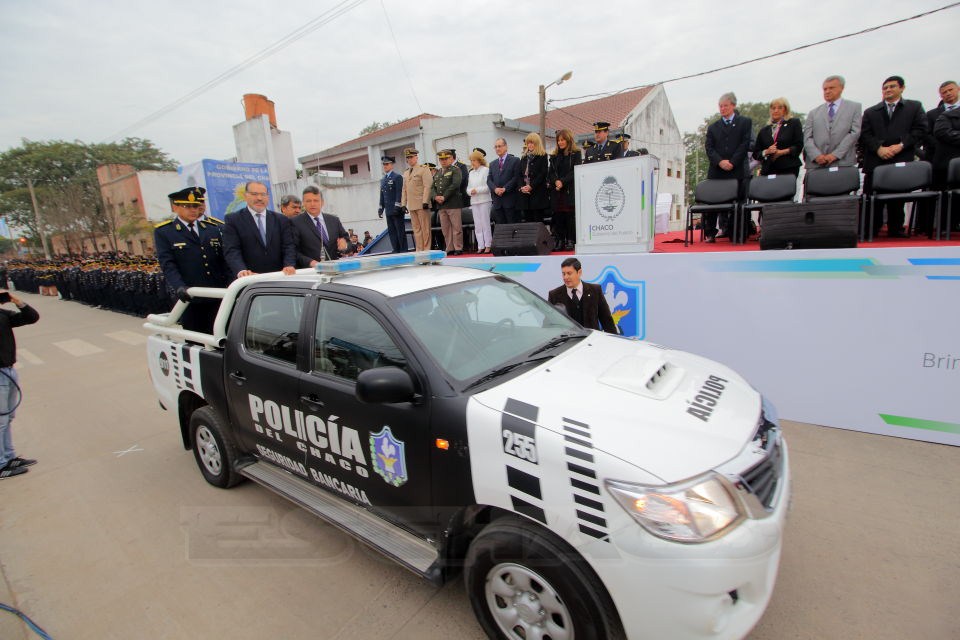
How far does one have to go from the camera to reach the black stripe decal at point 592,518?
164 centimetres

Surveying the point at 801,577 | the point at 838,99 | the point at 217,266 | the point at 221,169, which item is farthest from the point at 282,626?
the point at 221,169

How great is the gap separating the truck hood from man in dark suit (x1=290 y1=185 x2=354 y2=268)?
4.10 metres

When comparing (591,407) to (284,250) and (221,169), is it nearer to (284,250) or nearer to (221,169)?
(284,250)

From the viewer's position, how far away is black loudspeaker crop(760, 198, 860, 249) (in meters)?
3.97

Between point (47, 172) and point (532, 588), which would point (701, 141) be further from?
point (47, 172)

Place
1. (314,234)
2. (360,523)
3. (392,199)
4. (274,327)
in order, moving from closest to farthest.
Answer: (360,523) → (274,327) → (314,234) → (392,199)

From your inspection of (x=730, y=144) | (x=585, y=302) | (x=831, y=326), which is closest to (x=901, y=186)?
(x=730, y=144)

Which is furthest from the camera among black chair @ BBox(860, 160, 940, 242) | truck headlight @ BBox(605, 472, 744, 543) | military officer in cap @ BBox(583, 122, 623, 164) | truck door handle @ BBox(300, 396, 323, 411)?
military officer in cap @ BBox(583, 122, 623, 164)

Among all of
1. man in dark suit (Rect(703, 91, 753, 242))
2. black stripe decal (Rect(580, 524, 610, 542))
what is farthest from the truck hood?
man in dark suit (Rect(703, 91, 753, 242))

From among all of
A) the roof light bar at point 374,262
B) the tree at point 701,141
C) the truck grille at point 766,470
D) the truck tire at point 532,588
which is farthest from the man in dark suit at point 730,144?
the tree at point 701,141

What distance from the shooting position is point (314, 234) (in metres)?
5.91

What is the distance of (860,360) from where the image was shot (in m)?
3.95

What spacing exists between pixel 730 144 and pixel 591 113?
81.1 ft

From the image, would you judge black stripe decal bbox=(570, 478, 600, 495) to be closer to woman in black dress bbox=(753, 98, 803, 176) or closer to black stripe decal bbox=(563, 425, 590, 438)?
black stripe decal bbox=(563, 425, 590, 438)
